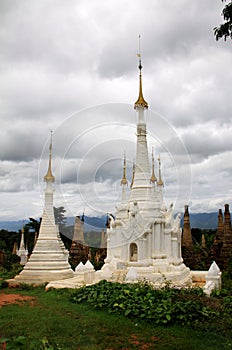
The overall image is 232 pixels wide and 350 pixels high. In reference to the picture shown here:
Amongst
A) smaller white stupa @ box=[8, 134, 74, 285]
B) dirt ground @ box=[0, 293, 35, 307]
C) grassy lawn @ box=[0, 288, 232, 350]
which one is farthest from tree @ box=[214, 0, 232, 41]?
smaller white stupa @ box=[8, 134, 74, 285]

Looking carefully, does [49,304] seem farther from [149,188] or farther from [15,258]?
[15,258]

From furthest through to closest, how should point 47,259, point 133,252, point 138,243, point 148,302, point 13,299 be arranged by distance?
point 133,252, point 47,259, point 138,243, point 13,299, point 148,302

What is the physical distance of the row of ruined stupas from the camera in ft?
77.3

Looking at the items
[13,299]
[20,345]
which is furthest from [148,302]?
[13,299]

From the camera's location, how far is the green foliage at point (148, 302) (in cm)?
1308

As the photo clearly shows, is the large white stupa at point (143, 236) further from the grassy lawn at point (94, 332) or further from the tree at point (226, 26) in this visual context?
the tree at point (226, 26)

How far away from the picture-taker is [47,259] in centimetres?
2567

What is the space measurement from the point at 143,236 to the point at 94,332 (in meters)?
12.8

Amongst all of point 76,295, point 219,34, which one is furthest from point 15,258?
point 219,34

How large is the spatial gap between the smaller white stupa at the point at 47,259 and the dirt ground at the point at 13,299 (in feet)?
13.8

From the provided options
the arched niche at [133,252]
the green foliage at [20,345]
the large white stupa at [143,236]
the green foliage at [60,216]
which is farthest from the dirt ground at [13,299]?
the green foliage at [60,216]

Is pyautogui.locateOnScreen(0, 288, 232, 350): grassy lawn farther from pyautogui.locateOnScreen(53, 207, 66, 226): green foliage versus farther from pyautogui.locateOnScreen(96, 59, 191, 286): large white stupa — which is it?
pyautogui.locateOnScreen(53, 207, 66, 226): green foliage

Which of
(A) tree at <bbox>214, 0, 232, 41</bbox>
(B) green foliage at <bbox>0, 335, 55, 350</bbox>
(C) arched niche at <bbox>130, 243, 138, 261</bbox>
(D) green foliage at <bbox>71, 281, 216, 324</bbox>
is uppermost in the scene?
(A) tree at <bbox>214, 0, 232, 41</bbox>

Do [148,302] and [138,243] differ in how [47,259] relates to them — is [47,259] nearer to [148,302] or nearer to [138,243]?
[138,243]
